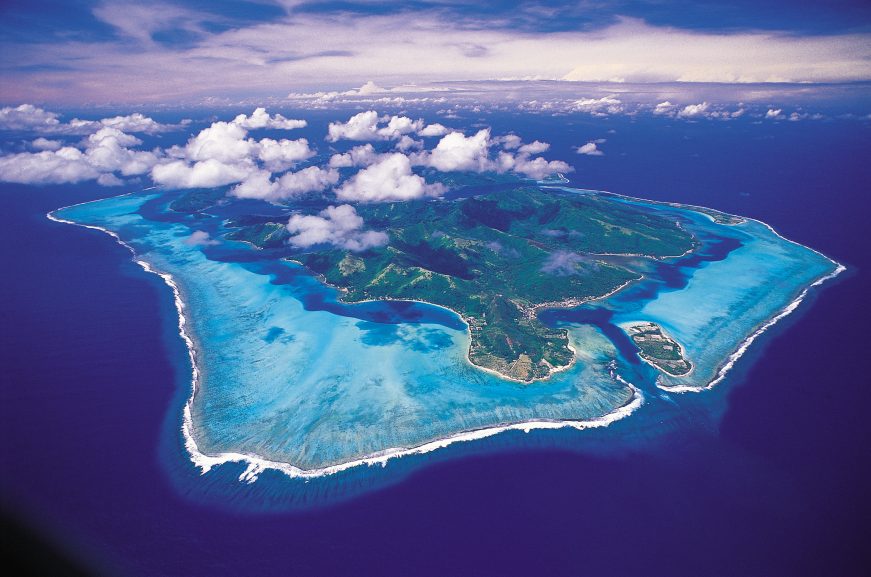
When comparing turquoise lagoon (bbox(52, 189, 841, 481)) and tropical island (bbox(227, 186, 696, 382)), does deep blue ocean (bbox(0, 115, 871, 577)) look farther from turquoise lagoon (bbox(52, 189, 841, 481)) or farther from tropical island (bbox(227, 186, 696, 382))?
tropical island (bbox(227, 186, 696, 382))

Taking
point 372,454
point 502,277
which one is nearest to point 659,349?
point 502,277

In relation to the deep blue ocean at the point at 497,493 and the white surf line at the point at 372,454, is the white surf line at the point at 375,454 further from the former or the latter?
the deep blue ocean at the point at 497,493

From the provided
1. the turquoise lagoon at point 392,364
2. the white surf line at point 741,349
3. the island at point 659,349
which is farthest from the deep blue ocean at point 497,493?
the island at point 659,349

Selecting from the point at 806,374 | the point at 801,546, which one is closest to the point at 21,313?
the point at 801,546

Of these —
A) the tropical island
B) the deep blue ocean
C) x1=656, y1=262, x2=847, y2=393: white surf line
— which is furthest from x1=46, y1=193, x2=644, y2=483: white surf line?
the tropical island

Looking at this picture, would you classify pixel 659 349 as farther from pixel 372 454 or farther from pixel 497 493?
pixel 372 454

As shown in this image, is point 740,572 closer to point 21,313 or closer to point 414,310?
point 414,310
